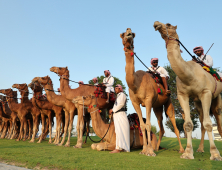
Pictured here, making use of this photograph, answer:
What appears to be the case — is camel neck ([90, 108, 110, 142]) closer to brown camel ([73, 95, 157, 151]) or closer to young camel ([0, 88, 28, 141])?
brown camel ([73, 95, 157, 151])

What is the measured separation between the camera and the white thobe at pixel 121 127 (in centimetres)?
735

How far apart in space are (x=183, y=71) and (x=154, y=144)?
377 cm

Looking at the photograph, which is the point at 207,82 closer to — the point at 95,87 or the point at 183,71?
the point at 183,71

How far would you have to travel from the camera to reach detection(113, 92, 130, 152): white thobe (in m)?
7.35

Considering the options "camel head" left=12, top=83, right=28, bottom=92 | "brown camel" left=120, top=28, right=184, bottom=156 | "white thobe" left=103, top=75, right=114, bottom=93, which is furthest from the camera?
"camel head" left=12, top=83, right=28, bottom=92

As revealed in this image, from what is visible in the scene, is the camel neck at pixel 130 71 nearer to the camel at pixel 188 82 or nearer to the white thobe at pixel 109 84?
the camel at pixel 188 82

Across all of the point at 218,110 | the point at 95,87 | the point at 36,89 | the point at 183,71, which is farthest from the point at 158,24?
the point at 36,89

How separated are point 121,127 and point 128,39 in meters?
3.36

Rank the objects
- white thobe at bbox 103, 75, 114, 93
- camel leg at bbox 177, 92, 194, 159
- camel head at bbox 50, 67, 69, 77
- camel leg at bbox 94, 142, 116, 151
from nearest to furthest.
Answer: camel leg at bbox 177, 92, 194, 159
camel leg at bbox 94, 142, 116, 151
white thobe at bbox 103, 75, 114, 93
camel head at bbox 50, 67, 69, 77

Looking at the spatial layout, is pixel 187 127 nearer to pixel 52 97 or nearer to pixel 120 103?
pixel 120 103

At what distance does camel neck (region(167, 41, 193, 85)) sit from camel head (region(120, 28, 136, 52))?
1380mm

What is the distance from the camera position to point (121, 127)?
7.60 m

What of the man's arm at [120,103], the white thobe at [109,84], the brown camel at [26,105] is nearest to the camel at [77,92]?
the white thobe at [109,84]

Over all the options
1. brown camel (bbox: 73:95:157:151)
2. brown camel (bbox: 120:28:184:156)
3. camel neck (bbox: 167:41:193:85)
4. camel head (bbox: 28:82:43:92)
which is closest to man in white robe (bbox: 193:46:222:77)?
camel neck (bbox: 167:41:193:85)
